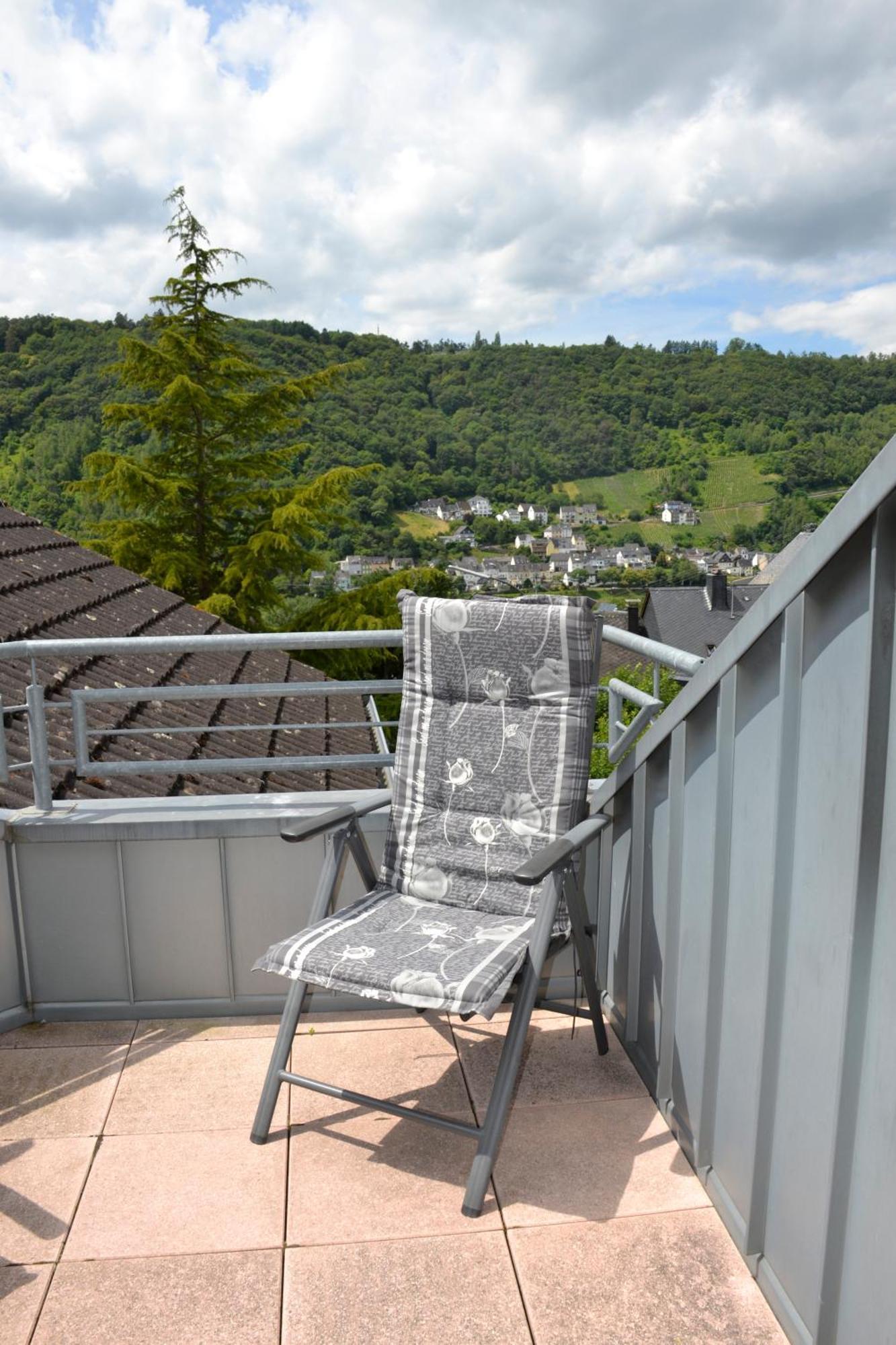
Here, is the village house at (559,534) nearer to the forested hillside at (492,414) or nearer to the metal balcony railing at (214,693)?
the forested hillside at (492,414)

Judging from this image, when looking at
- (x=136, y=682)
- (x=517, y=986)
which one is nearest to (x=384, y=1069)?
(x=517, y=986)

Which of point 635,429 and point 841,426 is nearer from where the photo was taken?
point 841,426

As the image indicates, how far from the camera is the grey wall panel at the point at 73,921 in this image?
291cm

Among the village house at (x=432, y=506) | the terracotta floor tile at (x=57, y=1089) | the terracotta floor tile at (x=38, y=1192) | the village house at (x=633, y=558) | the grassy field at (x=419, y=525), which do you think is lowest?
the village house at (x=633, y=558)

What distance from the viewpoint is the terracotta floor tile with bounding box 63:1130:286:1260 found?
205 centimetres

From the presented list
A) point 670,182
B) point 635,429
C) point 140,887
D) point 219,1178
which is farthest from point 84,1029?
point 670,182

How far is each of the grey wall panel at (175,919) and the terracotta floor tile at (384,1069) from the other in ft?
1.29

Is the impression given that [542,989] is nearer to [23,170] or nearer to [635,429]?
[23,170]

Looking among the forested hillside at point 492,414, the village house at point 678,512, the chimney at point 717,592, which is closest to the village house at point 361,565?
the forested hillside at point 492,414

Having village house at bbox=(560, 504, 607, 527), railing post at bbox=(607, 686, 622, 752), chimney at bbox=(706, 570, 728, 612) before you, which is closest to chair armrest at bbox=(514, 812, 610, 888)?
railing post at bbox=(607, 686, 622, 752)

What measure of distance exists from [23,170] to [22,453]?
12301mm

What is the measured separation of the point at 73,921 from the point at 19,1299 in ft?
3.91

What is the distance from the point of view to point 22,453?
74.1ft

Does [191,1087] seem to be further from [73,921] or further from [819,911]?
[819,911]
